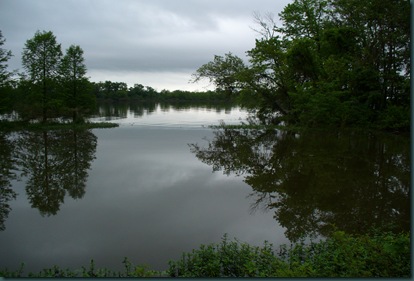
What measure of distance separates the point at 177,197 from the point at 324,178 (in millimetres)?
5163

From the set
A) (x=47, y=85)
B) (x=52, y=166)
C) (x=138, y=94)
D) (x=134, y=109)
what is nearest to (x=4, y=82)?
(x=47, y=85)

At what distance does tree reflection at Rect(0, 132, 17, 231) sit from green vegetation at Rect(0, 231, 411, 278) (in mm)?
3679

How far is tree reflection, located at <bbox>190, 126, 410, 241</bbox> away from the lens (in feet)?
25.2

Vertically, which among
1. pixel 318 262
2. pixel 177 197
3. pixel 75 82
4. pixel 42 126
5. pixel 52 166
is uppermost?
pixel 75 82

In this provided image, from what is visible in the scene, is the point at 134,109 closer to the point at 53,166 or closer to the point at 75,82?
the point at 75,82

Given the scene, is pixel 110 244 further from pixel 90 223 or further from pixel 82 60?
pixel 82 60

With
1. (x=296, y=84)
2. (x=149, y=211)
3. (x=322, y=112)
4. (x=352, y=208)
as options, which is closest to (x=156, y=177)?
(x=149, y=211)

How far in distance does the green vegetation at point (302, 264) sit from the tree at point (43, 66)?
27.5 m

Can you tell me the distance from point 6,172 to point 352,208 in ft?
38.2

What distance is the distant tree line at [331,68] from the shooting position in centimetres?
2322

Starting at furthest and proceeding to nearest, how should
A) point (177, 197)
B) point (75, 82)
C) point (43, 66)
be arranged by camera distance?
point (75, 82) < point (43, 66) < point (177, 197)

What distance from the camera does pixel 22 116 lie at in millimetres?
28656

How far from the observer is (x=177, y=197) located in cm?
Result: 966

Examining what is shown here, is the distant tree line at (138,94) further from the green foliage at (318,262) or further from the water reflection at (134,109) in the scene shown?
the green foliage at (318,262)
